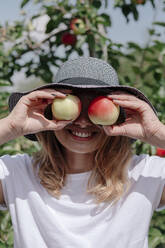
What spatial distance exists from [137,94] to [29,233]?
2.11ft

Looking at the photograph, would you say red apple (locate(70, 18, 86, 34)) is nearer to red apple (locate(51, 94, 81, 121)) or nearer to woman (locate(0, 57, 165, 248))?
woman (locate(0, 57, 165, 248))

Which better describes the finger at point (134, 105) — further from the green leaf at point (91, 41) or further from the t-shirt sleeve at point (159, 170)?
the green leaf at point (91, 41)

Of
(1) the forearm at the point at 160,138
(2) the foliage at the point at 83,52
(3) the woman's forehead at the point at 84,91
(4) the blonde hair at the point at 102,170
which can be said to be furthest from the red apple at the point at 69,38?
(1) the forearm at the point at 160,138

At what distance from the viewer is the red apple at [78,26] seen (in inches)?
96.9

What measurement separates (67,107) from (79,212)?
420 mm

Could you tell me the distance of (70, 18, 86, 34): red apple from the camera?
96.9 inches

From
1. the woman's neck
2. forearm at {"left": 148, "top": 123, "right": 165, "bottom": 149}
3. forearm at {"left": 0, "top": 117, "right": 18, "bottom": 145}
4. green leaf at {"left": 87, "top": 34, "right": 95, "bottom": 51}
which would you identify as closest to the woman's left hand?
forearm at {"left": 148, "top": 123, "right": 165, "bottom": 149}

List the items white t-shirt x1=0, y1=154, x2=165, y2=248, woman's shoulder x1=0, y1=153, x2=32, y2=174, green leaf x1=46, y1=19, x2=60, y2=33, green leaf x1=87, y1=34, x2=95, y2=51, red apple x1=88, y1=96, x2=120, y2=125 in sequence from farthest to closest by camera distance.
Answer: green leaf x1=46, y1=19, x2=60, y2=33
green leaf x1=87, y1=34, x2=95, y2=51
woman's shoulder x1=0, y1=153, x2=32, y2=174
white t-shirt x1=0, y1=154, x2=165, y2=248
red apple x1=88, y1=96, x2=120, y2=125

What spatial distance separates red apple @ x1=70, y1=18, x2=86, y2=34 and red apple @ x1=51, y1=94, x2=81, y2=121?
1.27 metres

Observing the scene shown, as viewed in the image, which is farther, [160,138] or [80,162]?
[80,162]

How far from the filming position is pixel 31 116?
1357 mm

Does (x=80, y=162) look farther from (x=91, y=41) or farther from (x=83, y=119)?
(x=91, y=41)

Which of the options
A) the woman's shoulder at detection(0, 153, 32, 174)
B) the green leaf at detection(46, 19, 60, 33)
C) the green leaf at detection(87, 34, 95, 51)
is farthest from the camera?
the green leaf at detection(46, 19, 60, 33)

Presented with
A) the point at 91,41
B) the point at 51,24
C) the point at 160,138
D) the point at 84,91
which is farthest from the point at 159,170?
the point at 51,24
